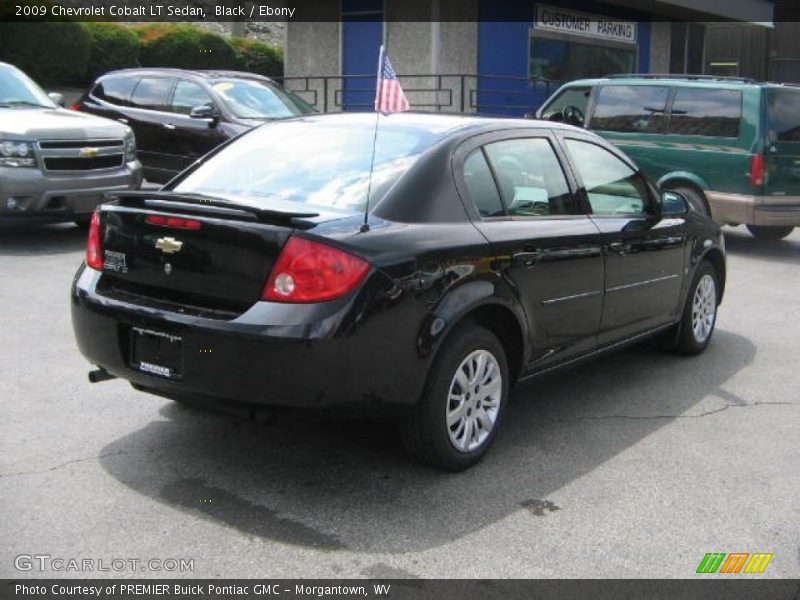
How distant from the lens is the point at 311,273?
3.78 meters

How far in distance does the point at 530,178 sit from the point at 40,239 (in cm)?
695

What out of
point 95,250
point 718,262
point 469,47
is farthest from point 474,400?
point 469,47

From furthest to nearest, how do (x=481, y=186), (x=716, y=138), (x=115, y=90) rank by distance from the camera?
(x=115, y=90) < (x=716, y=138) < (x=481, y=186)

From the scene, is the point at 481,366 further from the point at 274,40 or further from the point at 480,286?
the point at 274,40

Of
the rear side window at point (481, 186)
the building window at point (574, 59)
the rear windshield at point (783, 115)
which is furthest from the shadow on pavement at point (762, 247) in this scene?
the building window at point (574, 59)

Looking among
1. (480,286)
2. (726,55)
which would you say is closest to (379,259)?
(480,286)

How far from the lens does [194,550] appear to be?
349 centimetres

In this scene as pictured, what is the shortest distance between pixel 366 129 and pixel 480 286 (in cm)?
110

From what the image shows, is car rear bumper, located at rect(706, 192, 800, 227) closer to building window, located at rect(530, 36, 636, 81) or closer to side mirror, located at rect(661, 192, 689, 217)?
side mirror, located at rect(661, 192, 689, 217)

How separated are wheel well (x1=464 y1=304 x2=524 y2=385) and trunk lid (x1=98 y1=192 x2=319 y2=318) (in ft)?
3.17

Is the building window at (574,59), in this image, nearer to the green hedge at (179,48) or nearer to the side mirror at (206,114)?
the side mirror at (206,114)

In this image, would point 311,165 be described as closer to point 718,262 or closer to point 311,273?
point 311,273

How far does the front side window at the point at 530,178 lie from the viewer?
473 cm

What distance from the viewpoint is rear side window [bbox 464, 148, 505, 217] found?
14.8 feet
